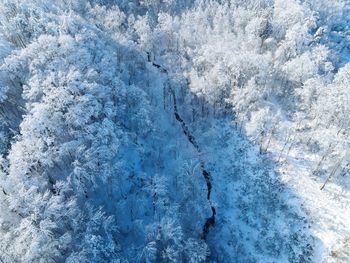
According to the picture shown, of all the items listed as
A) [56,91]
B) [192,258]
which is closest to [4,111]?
[56,91]

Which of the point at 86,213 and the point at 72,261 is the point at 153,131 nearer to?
the point at 86,213

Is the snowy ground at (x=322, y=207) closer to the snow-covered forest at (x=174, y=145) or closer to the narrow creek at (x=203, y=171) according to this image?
the snow-covered forest at (x=174, y=145)

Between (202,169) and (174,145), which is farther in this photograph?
(174,145)

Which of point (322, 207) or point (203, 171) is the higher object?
point (322, 207)

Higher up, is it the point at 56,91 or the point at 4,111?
the point at 56,91

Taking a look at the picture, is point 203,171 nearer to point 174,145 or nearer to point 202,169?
point 202,169

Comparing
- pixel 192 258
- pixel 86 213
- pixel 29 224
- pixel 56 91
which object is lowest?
pixel 192 258

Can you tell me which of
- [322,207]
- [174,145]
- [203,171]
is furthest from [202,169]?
[322,207]

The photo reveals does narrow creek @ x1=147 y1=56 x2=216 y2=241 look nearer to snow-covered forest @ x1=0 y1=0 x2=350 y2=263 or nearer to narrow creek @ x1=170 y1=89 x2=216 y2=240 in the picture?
narrow creek @ x1=170 y1=89 x2=216 y2=240

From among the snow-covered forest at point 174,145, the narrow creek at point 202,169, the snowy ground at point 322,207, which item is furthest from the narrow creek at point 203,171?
the snowy ground at point 322,207
